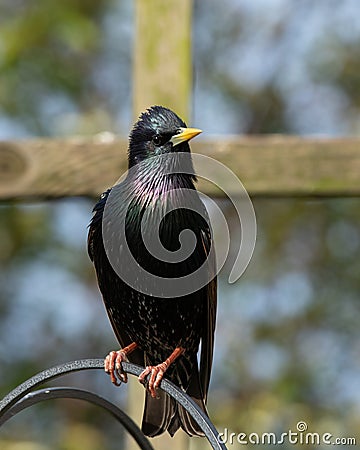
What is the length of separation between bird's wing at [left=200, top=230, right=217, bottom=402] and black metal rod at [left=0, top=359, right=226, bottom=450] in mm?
153

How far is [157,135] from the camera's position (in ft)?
4.27

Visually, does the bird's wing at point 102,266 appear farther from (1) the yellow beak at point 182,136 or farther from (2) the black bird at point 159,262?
(1) the yellow beak at point 182,136

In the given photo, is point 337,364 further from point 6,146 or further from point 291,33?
point 6,146

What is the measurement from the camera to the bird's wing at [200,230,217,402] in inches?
50.8

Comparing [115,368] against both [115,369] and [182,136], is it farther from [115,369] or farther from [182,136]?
[182,136]

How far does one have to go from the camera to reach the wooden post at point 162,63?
1.89 m

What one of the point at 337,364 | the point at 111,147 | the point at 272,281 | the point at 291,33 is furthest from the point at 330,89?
the point at 111,147

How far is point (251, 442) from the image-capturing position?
2713mm

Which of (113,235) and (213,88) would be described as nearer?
(113,235)

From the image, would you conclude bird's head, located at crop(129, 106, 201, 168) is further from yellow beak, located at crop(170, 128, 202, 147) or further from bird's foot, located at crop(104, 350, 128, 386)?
bird's foot, located at crop(104, 350, 128, 386)

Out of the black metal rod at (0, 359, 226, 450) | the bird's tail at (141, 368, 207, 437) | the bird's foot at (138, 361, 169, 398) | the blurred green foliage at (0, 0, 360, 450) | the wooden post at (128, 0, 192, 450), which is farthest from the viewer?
the blurred green foliage at (0, 0, 360, 450)

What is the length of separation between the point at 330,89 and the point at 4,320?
1767 mm

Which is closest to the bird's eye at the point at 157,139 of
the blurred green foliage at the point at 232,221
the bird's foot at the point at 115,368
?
the bird's foot at the point at 115,368

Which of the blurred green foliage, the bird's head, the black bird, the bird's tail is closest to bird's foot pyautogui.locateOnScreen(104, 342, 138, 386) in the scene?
the black bird
